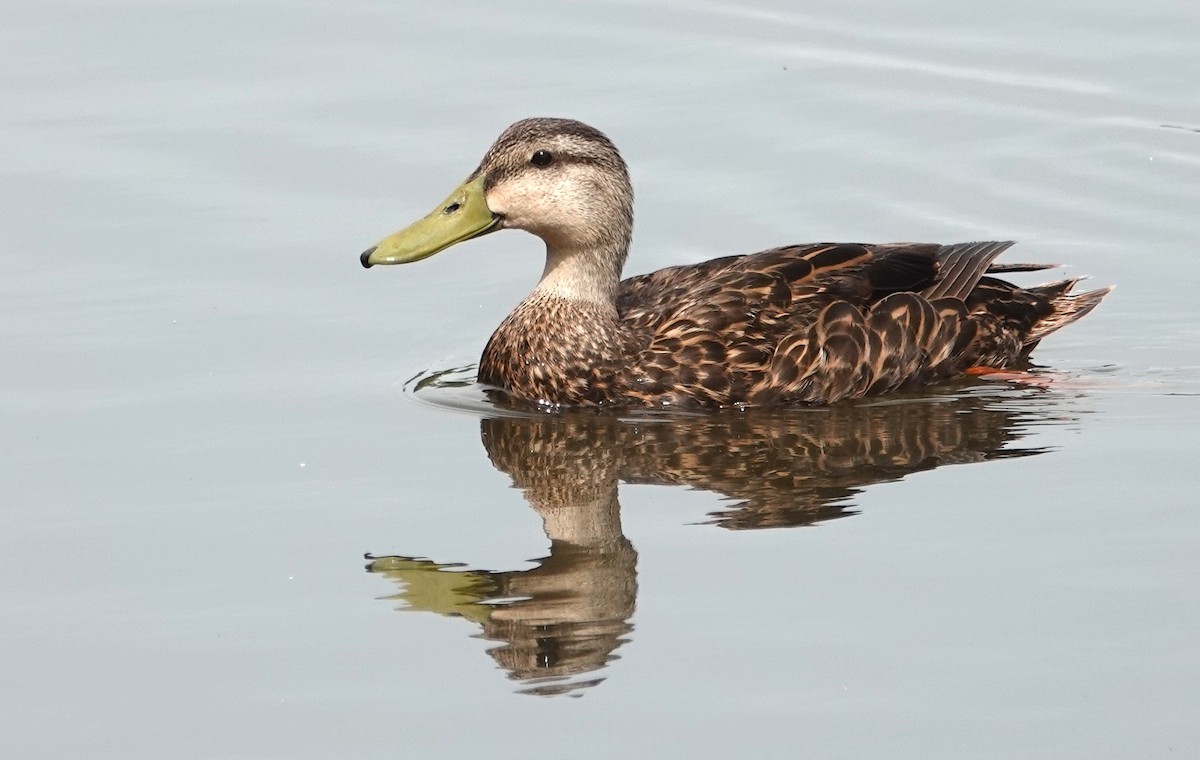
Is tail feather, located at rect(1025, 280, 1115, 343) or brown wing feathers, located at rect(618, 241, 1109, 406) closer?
brown wing feathers, located at rect(618, 241, 1109, 406)

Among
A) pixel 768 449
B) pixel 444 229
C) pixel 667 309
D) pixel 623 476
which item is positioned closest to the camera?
pixel 623 476

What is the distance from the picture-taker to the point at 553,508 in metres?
10.0

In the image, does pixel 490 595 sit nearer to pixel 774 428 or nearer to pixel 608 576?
pixel 608 576

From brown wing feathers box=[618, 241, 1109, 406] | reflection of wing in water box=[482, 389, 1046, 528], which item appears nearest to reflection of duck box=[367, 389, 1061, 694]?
reflection of wing in water box=[482, 389, 1046, 528]

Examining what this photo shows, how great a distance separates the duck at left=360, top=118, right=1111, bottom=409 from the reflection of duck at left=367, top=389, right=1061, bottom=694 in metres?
0.22

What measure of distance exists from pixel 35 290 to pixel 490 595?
5.18 metres

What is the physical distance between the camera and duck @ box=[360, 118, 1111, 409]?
1159 centimetres

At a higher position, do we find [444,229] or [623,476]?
[444,229]

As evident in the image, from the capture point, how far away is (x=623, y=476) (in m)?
10.4

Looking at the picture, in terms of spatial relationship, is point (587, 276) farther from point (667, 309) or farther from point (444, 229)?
point (444, 229)

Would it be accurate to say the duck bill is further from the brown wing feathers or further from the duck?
the brown wing feathers

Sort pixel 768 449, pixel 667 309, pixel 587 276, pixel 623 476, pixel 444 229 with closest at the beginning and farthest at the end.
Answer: pixel 623 476, pixel 768 449, pixel 444 229, pixel 667 309, pixel 587 276

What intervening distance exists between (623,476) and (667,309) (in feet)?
5.45

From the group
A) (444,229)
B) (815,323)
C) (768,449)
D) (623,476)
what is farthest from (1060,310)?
(444,229)
